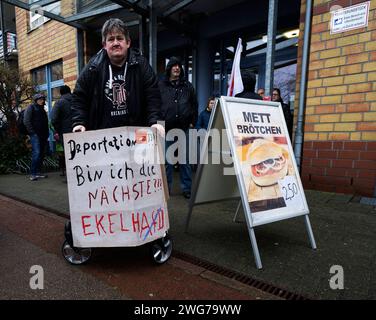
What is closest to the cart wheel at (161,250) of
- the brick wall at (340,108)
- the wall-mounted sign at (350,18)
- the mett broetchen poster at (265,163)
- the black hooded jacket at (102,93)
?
the mett broetchen poster at (265,163)

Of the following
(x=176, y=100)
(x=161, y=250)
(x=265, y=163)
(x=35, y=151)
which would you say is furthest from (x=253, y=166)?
(x=35, y=151)

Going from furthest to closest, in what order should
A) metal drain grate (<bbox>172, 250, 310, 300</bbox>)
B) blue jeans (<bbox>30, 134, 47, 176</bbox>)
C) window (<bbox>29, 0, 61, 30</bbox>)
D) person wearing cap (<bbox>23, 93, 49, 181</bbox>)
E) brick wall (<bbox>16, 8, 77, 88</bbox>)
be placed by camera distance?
1. brick wall (<bbox>16, 8, 77, 88</bbox>)
2. window (<bbox>29, 0, 61, 30</bbox>)
3. blue jeans (<bbox>30, 134, 47, 176</bbox>)
4. person wearing cap (<bbox>23, 93, 49, 181</bbox>)
5. metal drain grate (<bbox>172, 250, 310, 300</bbox>)

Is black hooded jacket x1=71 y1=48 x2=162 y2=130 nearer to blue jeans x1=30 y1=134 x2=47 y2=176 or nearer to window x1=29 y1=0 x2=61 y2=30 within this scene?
blue jeans x1=30 y1=134 x2=47 y2=176

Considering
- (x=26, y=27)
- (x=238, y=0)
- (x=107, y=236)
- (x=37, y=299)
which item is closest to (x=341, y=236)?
(x=107, y=236)

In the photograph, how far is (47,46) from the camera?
350 inches

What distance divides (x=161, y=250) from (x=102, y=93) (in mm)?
1292

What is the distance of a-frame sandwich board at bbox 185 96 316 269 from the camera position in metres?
2.22

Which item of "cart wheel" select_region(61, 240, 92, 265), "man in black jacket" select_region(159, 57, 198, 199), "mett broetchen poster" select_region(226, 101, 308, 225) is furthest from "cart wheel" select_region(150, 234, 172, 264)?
"man in black jacket" select_region(159, 57, 198, 199)

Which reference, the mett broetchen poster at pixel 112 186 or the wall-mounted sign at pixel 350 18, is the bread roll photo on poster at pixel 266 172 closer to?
the mett broetchen poster at pixel 112 186

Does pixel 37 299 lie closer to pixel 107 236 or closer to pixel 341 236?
pixel 107 236

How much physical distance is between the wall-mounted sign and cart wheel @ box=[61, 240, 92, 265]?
158 inches

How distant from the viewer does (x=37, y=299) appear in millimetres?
1817

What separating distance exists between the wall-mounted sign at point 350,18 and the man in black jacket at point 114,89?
2.95 m
